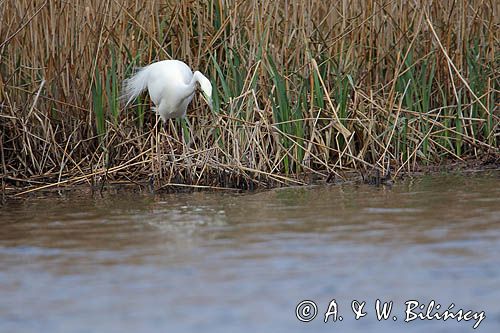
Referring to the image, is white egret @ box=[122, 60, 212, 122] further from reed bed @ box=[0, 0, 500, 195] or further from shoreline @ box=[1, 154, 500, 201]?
shoreline @ box=[1, 154, 500, 201]

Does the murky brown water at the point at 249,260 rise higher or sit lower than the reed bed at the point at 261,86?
lower

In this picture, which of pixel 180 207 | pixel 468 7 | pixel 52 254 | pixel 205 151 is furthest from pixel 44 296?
pixel 468 7

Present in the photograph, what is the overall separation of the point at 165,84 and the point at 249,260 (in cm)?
298

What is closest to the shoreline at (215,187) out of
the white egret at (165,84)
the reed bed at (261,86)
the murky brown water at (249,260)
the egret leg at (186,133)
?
the reed bed at (261,86)

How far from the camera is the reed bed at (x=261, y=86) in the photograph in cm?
630

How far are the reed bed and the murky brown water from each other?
1.98 feet

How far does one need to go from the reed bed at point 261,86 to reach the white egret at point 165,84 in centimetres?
9

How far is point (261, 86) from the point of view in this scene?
6488 millimetres

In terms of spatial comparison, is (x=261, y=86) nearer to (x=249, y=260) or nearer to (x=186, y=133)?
(x=186, y=133)

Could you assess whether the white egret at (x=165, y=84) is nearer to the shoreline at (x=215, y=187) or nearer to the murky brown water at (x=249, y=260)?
the shoreline at (x=215, y=187)

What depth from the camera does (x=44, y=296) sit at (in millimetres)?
3543

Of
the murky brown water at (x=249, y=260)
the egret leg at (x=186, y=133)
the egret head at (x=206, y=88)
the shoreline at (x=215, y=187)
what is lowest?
the murky brown water at (x=249, y=260)

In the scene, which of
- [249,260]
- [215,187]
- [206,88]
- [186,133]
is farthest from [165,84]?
[249,260]

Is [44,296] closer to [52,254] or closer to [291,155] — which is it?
[52,254]
